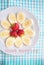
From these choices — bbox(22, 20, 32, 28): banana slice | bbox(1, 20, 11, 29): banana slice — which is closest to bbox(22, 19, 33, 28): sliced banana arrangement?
bbox(22, 20, 32, 28): banana slice

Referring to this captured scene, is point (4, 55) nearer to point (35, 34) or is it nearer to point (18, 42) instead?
point (18, 42)

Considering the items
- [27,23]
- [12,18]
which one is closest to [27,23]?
[27,23]

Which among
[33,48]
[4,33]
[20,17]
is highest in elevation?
[20,17]

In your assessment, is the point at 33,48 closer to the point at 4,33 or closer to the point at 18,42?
the point at 18,42

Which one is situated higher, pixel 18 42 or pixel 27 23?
pixel 27 23

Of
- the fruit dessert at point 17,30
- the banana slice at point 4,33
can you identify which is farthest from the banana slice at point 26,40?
the banana slice at point 4,33
